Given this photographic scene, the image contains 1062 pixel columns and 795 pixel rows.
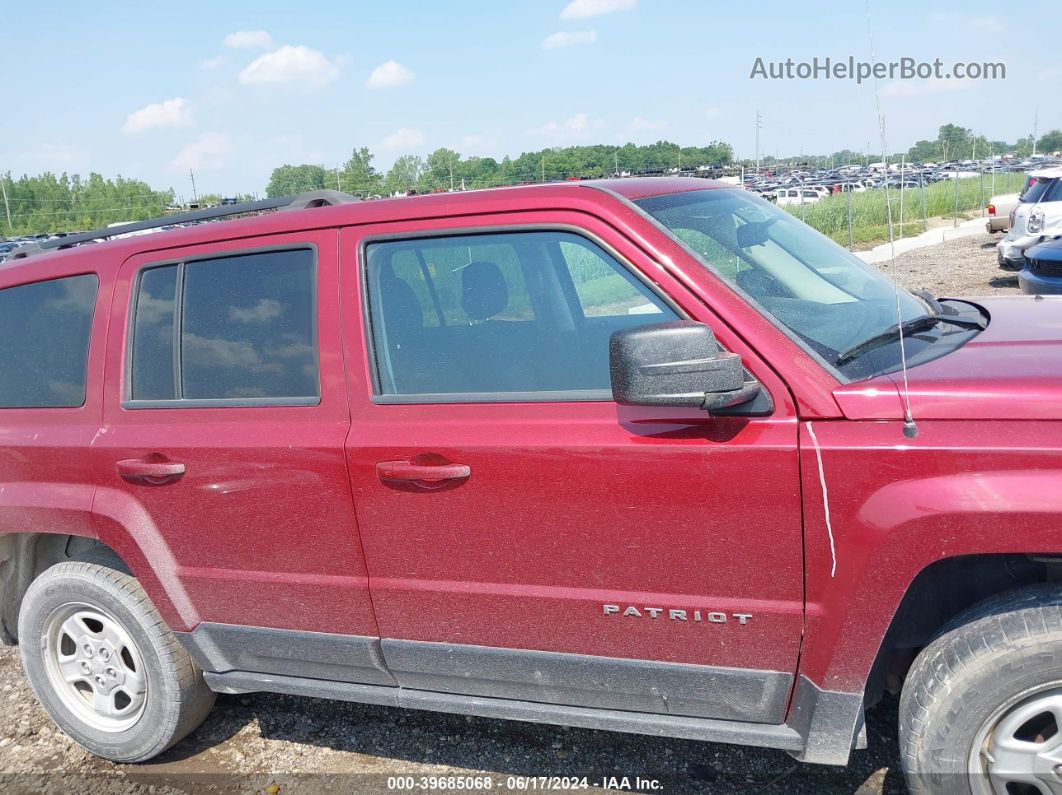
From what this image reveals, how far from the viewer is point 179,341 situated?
337 centimetres

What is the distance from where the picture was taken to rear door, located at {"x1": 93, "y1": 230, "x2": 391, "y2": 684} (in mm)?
3059

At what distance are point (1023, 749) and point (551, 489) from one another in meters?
1.41

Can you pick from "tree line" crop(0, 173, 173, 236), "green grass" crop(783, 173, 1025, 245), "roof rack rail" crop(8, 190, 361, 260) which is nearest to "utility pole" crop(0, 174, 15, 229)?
"tree line" crop(0, 173, 173, 236)

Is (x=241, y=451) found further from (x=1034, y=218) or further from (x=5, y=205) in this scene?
(x=5, y=205)

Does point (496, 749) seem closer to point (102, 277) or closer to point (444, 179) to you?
point (102, 277)

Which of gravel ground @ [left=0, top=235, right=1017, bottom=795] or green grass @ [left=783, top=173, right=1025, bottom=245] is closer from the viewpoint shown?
gravel ground @ [left=0, top=235, right=1017, bottom=795]

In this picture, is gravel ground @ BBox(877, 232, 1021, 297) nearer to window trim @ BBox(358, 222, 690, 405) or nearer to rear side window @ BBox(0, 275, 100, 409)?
window trim @ BBox(358, 222, 690, 405)

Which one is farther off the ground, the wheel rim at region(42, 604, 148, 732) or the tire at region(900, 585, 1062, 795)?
the tire at region(900, 585, 1062, 795)

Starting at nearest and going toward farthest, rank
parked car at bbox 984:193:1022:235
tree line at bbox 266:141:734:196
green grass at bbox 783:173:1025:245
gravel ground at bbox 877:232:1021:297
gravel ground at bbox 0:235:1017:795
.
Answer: gravel ground at bbox 0:235:1017:795, tree line at bbox 266:141:734:196, gravel ground at bbox 877:232:1021:297, parked car at bbox 984:193:1022:235, green grass at bbox 783:173:1025:245

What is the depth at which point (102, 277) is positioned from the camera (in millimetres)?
3541

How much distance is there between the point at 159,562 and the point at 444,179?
17.3 ft

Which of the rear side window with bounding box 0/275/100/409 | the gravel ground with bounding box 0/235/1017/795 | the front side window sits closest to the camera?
the front side window

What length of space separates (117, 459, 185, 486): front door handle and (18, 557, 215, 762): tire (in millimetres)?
475

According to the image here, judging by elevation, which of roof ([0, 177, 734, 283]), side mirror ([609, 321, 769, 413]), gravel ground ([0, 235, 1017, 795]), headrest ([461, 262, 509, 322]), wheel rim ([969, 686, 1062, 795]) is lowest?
gravel ground ([0, 235, 1017, 795])
